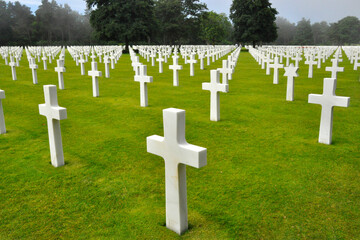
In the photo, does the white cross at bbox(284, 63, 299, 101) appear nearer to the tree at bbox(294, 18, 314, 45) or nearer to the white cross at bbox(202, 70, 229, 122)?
the white cross at bbox(202, 70, 229, 122)

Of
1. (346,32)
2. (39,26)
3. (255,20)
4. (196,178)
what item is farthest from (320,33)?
(196,178)

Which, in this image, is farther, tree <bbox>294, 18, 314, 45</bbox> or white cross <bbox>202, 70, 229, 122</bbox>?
tree <bbox>294, 18, 314, 45</bbox>

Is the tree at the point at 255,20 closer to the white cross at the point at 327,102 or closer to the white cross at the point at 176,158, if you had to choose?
the white cross at the point at 327,102

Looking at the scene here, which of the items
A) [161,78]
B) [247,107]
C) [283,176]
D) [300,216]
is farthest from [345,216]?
[161,78]

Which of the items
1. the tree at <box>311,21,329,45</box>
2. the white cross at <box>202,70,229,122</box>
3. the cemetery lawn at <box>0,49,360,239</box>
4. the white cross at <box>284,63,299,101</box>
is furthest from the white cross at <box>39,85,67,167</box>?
the tree at <box>311,21,329,45</box>

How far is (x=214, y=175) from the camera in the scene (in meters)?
4.21

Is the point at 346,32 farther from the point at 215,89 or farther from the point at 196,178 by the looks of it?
the point at 196,178

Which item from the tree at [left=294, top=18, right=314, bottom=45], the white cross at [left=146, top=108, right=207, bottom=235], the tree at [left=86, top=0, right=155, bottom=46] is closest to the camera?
the white cross at [left=146, top=108, right=207, bottom=235]

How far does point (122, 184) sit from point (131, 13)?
4084 cm

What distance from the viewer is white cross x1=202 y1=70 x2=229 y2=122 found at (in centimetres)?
654

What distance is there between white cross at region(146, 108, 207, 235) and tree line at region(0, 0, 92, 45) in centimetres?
7225

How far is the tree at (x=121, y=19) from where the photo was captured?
40625 mm

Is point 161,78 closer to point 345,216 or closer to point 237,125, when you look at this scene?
point 237,125

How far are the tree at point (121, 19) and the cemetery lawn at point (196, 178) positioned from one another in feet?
114
